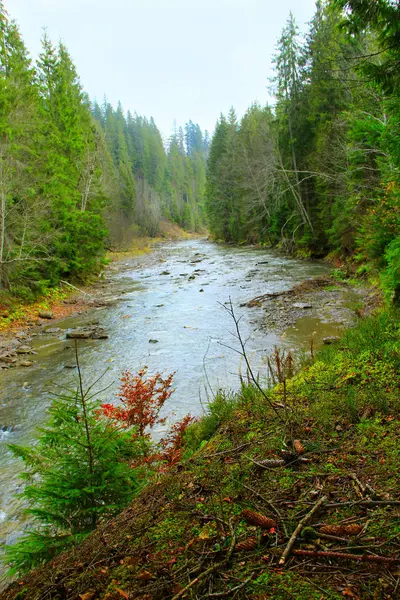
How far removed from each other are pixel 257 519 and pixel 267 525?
64 mm

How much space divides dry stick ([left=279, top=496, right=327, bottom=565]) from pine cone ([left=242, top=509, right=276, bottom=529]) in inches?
5.9

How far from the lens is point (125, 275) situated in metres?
25.7

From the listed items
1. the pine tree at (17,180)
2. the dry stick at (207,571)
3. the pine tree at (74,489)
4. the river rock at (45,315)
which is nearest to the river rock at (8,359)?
the river rock at (45,315)

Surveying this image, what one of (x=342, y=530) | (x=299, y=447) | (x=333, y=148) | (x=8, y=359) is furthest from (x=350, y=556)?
(x=333, y=148)

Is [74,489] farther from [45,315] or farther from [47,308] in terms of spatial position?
[47,308]

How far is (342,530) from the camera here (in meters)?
1.78

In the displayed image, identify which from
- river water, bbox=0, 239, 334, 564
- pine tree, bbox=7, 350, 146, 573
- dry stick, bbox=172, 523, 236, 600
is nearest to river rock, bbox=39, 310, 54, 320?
river water, bbox=0, 239, 334, 564

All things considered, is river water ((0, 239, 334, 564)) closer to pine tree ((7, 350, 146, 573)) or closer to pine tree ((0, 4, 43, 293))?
pine tree ((7, 350, 146, 573))

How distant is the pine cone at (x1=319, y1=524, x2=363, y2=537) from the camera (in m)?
1.75

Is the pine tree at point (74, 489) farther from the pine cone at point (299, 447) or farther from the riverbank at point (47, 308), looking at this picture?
the riverbank at point (47, 308)

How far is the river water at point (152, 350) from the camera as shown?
634cm

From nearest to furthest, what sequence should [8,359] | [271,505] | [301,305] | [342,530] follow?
[342,530] → [271,505] → [8,359] → [301,305]

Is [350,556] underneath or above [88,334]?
above

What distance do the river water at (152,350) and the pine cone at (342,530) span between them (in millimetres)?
2668
